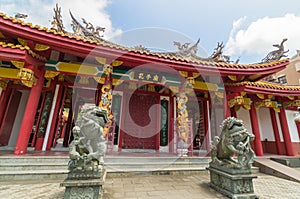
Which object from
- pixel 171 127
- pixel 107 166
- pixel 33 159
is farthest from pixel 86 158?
pixel 171 127

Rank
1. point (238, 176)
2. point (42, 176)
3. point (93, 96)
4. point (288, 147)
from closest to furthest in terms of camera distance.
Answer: point (238, 176)
point (42, 176)
point (93, 96)
point (288, 147)

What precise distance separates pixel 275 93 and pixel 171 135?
5.05 m

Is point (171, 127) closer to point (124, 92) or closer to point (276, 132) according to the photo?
point (124, 92)

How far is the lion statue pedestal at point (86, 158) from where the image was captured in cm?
209

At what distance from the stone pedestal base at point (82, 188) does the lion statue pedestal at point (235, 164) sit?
2288 millimetres

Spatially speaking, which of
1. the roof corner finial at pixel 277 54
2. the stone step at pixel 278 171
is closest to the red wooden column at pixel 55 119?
the stone step at pixel 278 171

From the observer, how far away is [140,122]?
6.31m

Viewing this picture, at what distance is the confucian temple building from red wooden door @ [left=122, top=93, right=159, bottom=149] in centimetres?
4

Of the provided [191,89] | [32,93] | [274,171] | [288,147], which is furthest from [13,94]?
[288,147]

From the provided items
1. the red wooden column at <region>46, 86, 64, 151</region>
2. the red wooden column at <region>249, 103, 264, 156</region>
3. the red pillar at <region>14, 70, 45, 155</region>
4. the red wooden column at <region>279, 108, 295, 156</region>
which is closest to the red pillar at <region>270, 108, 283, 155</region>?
the red wooden column at <region>279, 108, 295, 156</region>

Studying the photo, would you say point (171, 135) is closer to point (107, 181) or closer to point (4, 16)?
point (107, 181)

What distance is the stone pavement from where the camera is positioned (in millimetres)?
2504

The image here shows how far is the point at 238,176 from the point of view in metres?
2.51

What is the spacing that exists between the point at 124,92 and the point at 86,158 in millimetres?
4381
